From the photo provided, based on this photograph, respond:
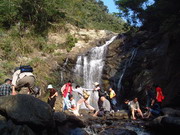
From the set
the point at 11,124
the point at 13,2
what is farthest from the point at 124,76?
the point at 13,2

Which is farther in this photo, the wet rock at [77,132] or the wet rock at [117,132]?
the wet rock at [117,132]

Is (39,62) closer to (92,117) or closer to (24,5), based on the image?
(24,5)

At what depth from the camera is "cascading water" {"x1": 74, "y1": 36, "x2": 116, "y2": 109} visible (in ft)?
55.9

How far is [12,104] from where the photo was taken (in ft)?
17.2

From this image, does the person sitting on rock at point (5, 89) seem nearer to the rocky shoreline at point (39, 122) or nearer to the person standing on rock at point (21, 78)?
the person standing on rock at point (21, 78)

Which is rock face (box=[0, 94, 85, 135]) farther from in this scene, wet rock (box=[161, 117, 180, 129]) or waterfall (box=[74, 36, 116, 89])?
waterfall (box=[74, 36, 116, 89])

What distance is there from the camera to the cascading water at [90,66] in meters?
17.0

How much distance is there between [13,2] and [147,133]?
16663 millimetres

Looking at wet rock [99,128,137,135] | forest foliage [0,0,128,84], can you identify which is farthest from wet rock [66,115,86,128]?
forest foliage [0,0,128,84]

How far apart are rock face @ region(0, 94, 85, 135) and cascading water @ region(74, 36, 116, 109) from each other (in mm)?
10559

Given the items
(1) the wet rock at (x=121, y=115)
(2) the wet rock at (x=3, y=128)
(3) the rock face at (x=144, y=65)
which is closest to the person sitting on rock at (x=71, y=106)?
(1) the wet rock at (x=121, y=115)

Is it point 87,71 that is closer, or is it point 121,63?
point 121,63

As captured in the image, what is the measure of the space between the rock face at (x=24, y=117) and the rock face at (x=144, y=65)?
700 centimetres

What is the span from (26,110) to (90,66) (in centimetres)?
1289
